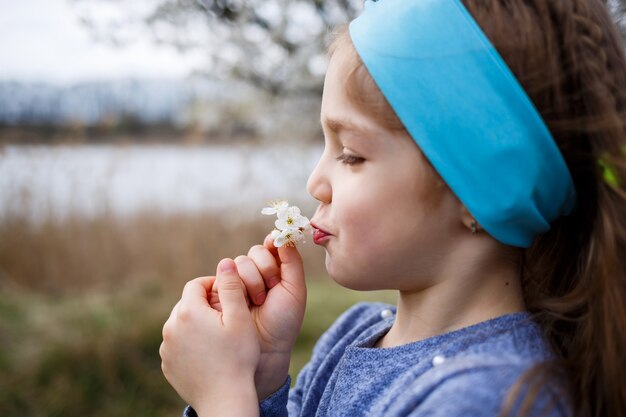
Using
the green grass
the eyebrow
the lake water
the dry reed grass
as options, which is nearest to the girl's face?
the eyebrow

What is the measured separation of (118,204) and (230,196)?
123cm

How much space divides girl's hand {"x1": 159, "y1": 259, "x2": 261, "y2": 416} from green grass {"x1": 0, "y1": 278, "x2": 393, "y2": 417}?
10.9 feet

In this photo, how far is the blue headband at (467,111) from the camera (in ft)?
4.48

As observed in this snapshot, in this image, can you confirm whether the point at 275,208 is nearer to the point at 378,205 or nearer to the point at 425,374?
the point at 378,205

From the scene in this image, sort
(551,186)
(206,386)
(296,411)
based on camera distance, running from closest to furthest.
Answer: (551,186)
(206,386)
(296,411)

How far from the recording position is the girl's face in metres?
1.46

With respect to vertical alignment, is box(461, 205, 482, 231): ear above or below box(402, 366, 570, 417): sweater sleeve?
above

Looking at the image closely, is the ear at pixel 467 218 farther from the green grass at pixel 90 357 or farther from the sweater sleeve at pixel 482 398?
the green grass at pixel 90 357

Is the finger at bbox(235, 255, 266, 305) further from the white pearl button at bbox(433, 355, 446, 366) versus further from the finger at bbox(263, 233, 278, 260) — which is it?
the white pearl button at bbox(433, 355, 446, 366)

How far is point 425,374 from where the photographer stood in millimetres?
1389

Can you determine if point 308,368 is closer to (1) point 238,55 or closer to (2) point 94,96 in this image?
(1) point 238,55

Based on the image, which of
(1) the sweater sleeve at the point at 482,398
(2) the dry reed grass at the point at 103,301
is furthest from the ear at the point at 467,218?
(2) the dry reed grass at the point at 103,301

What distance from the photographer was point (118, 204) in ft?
23.0

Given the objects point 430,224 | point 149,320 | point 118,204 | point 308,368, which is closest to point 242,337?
point 308,368
